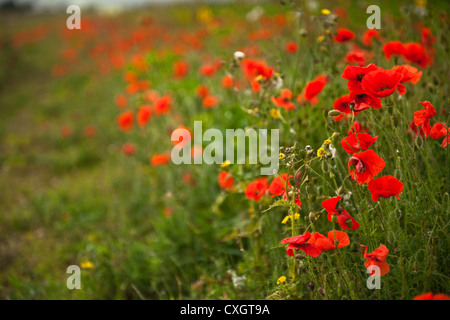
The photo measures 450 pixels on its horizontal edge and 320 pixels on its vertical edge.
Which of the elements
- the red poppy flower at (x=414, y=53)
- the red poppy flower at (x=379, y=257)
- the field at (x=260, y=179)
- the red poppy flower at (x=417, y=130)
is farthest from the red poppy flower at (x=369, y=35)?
the red poppy flower at (x=379, y=257)

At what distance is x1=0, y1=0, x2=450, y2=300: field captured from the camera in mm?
1324

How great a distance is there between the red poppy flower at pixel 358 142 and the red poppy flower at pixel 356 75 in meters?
0.15

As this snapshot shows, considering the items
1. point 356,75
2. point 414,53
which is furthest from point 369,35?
point 356,75

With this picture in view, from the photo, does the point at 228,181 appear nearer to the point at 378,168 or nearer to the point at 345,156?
the point at 345,156

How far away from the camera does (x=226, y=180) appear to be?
208cm

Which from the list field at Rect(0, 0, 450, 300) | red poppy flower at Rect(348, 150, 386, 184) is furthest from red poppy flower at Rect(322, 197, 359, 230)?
red poppy flower at Rect(348, 150, 386, 184)

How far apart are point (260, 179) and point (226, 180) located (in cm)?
28

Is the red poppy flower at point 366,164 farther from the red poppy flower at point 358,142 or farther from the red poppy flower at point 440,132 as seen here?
the red poppy flower at point 440,132

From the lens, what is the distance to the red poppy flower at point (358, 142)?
121 cm

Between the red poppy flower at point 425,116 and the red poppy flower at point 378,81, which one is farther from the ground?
the red poppy flower at point 378,81

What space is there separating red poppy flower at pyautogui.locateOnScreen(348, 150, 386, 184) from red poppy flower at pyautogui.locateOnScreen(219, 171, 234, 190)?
2.95 ft

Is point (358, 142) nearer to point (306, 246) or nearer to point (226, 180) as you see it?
point (306, 246)

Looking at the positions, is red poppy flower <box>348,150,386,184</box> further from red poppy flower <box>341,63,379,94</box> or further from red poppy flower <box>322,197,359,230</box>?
red poppy flower <box>341,63,379,94</box>
